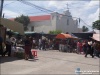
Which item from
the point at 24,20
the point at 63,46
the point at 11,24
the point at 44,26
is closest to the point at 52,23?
the point at 44,26

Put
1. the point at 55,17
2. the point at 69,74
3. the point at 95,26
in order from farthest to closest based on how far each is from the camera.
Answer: the point at 95,26 → the point at 55,17 → the point at 69,74

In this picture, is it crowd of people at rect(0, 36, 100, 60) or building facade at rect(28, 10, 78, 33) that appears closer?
crowd of people at rect(0, 36, 100, 60)

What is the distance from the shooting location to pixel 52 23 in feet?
202

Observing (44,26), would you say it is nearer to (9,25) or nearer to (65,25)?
(65,25)

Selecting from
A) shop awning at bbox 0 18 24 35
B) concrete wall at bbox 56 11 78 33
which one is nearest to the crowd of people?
shop awning at bbox 0 18 24 35

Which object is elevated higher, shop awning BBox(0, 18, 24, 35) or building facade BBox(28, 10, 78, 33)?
building facade BBox(28, 10, 78, 33)

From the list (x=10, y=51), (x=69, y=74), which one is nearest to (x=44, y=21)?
(x=10, y=51)

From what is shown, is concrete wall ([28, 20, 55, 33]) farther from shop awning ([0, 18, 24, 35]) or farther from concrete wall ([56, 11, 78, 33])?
shop awning ([0, 18, 24, 35])

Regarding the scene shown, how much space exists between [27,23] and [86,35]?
36.2 m

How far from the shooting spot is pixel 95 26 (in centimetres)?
6819

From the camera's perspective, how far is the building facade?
61.3 metres

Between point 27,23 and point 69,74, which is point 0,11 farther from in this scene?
point 27,23

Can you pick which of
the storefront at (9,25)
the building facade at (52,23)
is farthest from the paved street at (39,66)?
the building facade at (52,23)

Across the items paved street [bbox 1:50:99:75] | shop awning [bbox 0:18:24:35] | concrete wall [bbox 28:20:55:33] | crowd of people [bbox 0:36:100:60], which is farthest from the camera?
concrete wall [bbox 28:20:55:33]
